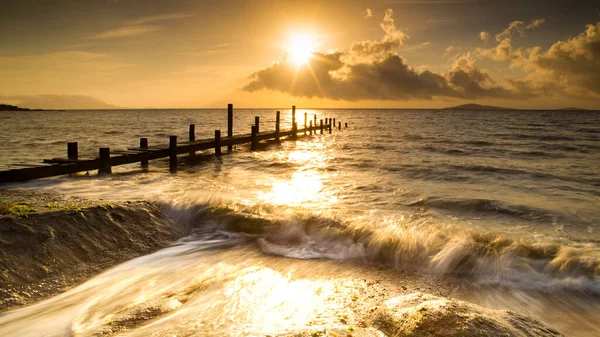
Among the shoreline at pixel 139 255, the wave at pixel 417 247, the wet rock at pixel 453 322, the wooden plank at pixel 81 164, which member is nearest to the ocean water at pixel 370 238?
the wave at pixel 417 247

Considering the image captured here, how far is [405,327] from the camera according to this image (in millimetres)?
3207

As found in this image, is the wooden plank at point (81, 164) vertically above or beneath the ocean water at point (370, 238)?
above

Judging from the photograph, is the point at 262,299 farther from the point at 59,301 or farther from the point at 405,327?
the point at 59,301

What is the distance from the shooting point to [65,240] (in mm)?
5340

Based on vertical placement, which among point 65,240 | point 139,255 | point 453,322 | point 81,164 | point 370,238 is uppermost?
point 81,164

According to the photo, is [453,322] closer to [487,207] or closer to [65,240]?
[65,240]

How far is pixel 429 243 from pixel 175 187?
285 inches

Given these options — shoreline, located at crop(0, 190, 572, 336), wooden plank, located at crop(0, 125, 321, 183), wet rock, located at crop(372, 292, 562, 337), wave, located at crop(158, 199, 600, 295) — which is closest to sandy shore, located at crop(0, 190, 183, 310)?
shoreline, located at crop(0, 190, 572, 336)

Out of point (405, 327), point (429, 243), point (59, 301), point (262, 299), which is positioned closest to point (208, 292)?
point (262, 299)

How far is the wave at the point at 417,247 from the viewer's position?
5539mm

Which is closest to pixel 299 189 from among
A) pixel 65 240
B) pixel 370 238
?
pixel 370 238

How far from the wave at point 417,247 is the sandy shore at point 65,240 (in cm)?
109

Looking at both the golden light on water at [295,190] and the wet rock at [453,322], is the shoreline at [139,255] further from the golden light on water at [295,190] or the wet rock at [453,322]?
the golden light on water at [295,190]

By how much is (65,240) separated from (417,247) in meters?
5.63
